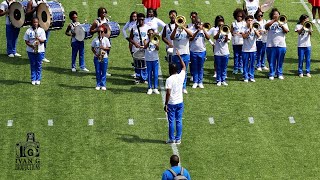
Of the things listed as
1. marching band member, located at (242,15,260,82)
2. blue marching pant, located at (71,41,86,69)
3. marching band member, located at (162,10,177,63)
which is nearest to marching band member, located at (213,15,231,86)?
marching band member, located at (242,15,260,82)

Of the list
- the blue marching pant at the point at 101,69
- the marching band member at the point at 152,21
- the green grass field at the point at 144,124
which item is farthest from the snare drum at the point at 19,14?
the marching band member at the point at 152,21

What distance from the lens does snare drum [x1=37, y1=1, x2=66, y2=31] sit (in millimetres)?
31688

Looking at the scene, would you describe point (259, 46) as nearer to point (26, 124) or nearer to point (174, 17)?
point (174, 17)

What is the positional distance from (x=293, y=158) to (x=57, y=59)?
29.4 feet

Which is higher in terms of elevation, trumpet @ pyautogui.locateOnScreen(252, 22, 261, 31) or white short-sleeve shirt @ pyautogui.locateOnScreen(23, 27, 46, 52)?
trumpet @ pyautogui.locateOnScreen(252, 22, 261, 31)

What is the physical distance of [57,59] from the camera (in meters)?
32.8

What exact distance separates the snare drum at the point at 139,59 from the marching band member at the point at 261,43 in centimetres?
306

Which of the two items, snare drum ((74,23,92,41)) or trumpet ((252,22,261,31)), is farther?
snare drum ((74,23,92,41))

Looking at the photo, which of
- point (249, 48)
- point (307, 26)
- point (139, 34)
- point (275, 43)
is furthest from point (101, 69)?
point (307, 26)

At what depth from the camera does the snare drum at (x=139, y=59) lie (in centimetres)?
3050

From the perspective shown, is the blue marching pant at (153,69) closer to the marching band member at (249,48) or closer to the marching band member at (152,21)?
the marching band member at (152,21)

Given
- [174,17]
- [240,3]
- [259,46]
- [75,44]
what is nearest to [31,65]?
[75,44]

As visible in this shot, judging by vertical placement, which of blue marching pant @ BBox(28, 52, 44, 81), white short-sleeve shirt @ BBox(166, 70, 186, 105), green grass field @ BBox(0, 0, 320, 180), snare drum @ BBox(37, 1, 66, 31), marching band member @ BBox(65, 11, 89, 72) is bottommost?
green grass field @ BBox(0, 0, 320, 180)

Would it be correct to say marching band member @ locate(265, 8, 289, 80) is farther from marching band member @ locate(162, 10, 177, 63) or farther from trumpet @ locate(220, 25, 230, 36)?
marching band member @ locate(162, 10, 177, 63)
